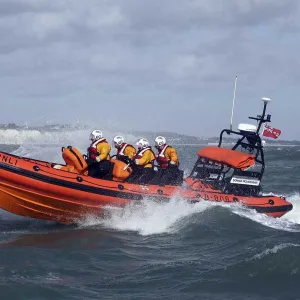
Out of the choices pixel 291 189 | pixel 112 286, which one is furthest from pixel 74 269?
pixel 291 189

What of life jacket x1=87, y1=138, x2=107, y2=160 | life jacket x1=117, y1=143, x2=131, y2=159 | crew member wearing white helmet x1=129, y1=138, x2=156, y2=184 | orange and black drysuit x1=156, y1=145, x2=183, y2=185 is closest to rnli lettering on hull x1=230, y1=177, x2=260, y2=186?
orange and black drysuit x1=156, y1=145, x2=183, y2=185

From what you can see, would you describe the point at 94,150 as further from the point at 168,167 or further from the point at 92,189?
the point at 168,167

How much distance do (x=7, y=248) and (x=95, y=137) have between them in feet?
10.2

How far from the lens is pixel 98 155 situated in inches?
418

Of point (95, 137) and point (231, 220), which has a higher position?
point (95, 137)

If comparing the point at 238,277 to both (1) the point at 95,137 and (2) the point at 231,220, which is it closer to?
(2) the point at 231,220

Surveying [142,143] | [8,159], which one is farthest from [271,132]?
[8,159]

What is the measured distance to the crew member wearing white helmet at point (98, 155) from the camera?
418 inches

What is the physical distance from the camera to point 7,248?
322 inches

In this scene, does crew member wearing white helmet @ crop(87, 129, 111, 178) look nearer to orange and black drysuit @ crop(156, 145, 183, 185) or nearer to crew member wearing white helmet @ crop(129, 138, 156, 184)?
crew member wearing white helmet @ crop(129, 138, 156, 184)

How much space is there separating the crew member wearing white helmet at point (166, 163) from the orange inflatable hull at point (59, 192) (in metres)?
0.30

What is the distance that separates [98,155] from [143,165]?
89cm

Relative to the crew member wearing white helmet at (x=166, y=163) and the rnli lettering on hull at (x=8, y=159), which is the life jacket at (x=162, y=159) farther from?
the rnli lettering on hull at (x=8, y=159)

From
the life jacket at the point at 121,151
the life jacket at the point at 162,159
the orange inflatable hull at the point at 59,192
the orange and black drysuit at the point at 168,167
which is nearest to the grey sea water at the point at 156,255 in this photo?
the orange inflatable hull at the point at 59,192
